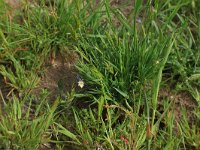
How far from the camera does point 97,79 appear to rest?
7.06 ft

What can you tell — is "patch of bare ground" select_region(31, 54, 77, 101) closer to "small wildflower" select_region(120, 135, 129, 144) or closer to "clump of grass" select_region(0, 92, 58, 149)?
"clump of grass" select_region(0, 92, 58, 149)

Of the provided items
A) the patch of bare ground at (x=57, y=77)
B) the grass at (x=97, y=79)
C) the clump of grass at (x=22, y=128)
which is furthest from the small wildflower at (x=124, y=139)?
the patch of bare ground at (x=57, y=77)

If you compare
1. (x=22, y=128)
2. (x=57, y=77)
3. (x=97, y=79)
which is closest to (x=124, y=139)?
(x=97, y=79)

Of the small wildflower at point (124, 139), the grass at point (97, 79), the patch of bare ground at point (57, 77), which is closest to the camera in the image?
the small wildflower at point (124, 139)

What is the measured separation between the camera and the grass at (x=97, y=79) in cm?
205

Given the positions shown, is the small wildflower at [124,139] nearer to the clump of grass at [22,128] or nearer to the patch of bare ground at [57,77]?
the clump of grass at [22,128]

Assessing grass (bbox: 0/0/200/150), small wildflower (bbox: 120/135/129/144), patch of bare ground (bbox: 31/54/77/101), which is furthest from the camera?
patch of bare ground (bbox: 31/54/77/101)

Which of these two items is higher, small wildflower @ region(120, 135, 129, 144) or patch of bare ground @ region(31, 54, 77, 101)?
patch of bare ground @ region(31, 54, 77, 101)

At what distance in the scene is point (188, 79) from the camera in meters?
2.36

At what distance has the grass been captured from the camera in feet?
6.72

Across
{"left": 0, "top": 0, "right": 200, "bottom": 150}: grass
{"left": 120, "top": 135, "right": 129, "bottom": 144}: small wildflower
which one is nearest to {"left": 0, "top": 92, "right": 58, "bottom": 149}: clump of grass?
{"left": 0, "top": 0, "right": 200, "bottom": 150}: grass

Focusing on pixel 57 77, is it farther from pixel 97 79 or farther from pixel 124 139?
pixel 124 139

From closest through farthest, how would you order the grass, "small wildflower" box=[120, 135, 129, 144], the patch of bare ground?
"small wildflower" box=[120, 135, 129, 144], the grass, the patch of bare ground

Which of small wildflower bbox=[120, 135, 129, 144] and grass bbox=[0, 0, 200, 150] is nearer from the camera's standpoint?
small wildflower bbox=[120, 135, 129, 144]
